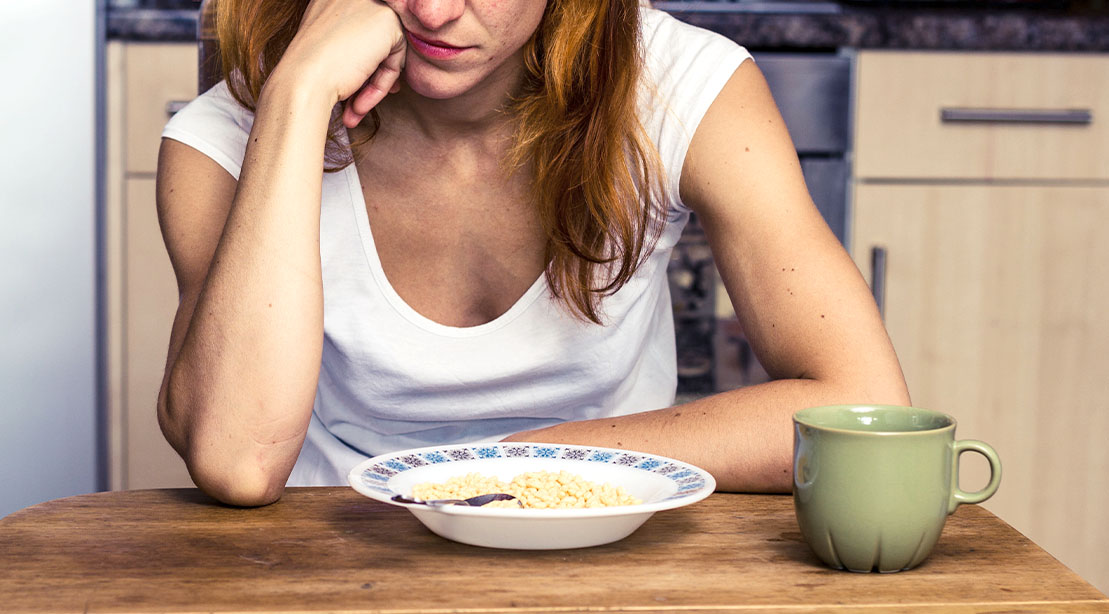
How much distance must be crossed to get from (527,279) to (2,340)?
1.33 metres

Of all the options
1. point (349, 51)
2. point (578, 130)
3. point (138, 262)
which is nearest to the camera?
point (349, 51)

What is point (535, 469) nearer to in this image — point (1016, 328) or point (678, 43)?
point (678, 43)

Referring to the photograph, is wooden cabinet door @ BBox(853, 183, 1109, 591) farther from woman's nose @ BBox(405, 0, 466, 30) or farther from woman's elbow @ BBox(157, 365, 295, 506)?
woman's elbow @ BBox(157, 365, 295, 506)

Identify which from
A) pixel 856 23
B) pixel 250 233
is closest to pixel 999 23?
pixel 856 23

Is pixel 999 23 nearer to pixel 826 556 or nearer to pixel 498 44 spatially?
pixel 498 44

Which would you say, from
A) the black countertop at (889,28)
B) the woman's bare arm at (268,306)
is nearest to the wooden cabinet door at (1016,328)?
the black countertop at (889,28)

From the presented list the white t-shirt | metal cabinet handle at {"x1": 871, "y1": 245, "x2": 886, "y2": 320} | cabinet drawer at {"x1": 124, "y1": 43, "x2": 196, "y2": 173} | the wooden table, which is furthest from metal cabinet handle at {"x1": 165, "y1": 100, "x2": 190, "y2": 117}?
the wooden table

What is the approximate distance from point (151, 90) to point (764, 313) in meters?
1.40

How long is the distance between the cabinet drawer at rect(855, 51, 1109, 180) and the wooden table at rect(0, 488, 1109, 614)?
4.40ft

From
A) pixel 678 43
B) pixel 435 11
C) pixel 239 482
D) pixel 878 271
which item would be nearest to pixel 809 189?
pixel 878 271

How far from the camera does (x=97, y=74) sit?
1.95m

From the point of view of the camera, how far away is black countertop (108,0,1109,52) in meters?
1.88

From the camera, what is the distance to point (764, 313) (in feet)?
3.10

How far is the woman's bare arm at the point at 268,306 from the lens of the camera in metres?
0.79
